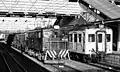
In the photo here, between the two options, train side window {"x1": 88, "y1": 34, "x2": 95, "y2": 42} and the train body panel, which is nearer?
the train body panel

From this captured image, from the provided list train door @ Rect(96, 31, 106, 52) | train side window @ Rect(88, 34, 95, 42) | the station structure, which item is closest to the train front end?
train side window @ Rect(88, 34, 95, 42)

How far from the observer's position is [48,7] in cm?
2931

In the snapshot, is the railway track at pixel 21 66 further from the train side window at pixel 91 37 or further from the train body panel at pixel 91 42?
the train side window at pixel 91 37

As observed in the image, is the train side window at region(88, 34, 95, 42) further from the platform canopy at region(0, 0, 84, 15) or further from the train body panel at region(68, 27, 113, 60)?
the platform canopy at region(0, 0, 84, 15)

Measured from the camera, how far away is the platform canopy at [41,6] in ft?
87.4

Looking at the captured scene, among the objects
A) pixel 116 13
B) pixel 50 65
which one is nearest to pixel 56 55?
pixel 50 65

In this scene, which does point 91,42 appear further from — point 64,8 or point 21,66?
point 64,8

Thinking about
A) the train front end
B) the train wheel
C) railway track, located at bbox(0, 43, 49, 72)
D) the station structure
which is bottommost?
railway track, located at bbox(0, 43, 49, 72)

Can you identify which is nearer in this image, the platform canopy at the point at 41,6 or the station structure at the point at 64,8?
the platform canopy at the point at 41,6

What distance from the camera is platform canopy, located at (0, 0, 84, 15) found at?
2665 centimetres

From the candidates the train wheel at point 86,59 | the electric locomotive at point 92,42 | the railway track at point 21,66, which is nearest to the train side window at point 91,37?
the electric locomotive at point 92,42

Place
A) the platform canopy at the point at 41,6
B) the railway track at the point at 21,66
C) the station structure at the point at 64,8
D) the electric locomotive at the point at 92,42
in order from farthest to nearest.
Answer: the station structure at the point at 64,8 < the platform canopy at the point at 41,6 < the electric locomotive at the point at 92,42 < the railway track at the point at 21,66

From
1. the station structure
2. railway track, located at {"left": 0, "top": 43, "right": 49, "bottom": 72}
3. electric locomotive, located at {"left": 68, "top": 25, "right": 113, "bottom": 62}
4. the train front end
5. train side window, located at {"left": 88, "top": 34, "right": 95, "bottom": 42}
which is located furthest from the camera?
the station structure

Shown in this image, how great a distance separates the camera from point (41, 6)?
28.6m
